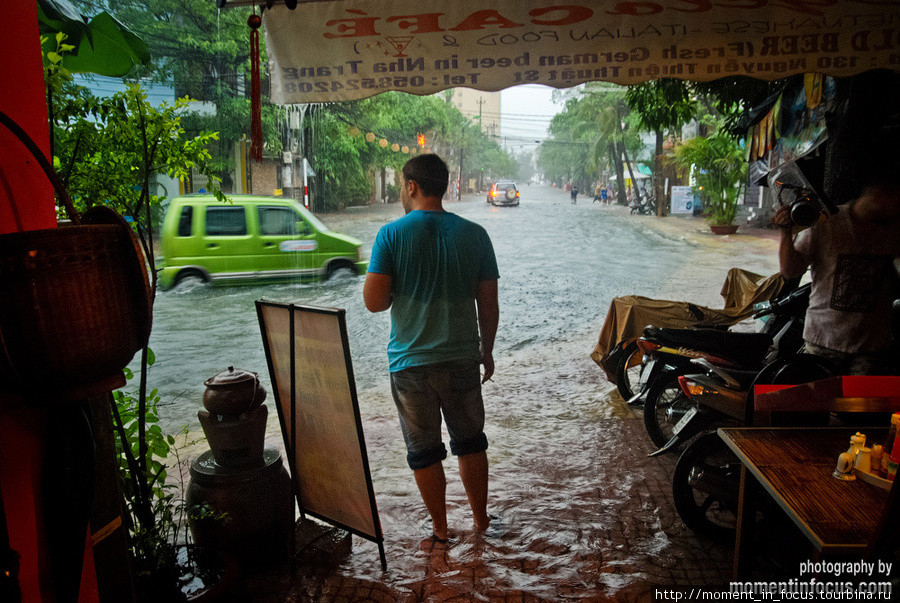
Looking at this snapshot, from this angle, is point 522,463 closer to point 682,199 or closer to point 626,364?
point 626,364

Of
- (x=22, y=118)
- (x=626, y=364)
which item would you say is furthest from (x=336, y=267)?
(x=22, y=118)

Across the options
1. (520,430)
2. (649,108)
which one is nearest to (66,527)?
(520,430)

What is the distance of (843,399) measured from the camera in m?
2.30

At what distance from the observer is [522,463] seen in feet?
13.8

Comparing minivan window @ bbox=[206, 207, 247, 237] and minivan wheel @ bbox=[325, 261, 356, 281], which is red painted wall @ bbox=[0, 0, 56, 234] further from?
minivan wheel @ bbox=[325, 261, 356, 281]

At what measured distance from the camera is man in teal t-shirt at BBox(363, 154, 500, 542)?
9.21ft

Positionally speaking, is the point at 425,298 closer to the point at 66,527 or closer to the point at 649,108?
the point at 66,527

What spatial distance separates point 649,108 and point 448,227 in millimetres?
3934

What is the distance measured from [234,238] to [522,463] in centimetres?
638

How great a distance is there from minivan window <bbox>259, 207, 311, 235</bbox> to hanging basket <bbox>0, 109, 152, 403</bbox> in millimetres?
7702

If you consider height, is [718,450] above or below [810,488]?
below

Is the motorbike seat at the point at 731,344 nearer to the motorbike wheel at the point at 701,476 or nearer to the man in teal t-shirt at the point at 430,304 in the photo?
the motorbike wheel at the point at 701,476

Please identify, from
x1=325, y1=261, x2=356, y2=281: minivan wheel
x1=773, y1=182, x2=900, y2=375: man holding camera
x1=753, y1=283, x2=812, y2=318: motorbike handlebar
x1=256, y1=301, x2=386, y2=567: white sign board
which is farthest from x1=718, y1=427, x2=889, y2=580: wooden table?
x1=325, y1=261, x2=356, y2=281: minivan wheel

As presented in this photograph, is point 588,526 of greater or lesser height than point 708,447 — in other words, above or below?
below
